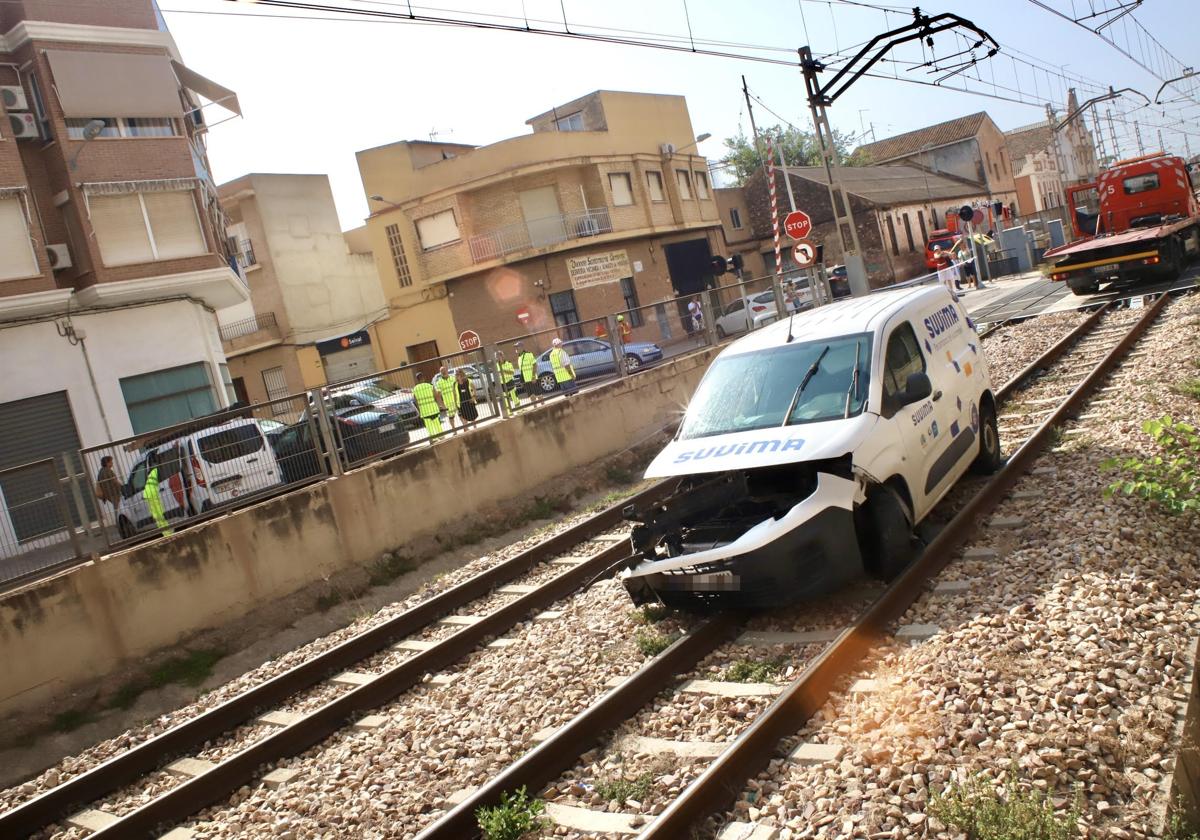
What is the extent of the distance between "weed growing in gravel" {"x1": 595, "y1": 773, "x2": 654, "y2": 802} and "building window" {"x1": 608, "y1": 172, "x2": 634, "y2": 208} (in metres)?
34.8

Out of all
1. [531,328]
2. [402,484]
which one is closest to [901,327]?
[402,484]

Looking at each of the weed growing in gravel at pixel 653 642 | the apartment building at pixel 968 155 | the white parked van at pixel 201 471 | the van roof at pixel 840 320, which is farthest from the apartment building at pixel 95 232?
the apartment building at pixel 968 155

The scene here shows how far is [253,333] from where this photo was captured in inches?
1654

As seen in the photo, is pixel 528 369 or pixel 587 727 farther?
pixel 528 369

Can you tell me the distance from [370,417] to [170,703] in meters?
4.48

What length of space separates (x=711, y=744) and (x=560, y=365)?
11.0 m

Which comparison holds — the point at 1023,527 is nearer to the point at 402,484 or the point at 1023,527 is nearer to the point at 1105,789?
the point at 1105,789

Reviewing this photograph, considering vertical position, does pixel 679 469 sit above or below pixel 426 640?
above

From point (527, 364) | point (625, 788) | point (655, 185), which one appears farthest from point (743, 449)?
point (655, 185)

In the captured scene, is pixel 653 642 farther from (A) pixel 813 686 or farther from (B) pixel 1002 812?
(B) pixel 1002 812

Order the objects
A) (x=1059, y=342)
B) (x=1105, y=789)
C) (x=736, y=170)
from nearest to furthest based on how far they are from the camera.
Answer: (x=1105, y=789)
(x=1059, y=342)
(x=736, y=170)

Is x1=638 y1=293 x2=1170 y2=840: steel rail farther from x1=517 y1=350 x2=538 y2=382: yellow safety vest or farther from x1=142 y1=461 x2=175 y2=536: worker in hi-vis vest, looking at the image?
x1=517 y1=350 x2=538 y2=382: yellow safety vest

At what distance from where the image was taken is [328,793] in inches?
221

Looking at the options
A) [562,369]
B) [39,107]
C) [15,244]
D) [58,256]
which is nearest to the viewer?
[562,369]
